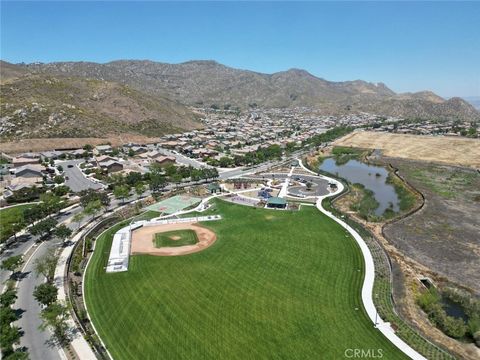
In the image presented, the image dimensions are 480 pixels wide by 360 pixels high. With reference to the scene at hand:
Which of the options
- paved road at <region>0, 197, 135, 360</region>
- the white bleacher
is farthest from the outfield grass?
the white bleacher

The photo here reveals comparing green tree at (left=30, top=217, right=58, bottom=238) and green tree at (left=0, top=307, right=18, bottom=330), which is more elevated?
green tree at (left=30, top=217, right=58, bottom=238)

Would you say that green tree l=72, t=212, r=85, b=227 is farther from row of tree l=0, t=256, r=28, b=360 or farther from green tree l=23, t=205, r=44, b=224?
row of tree l=0, t=256, r=28, b=360

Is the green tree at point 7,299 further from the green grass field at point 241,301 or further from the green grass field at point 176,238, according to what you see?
the green grass field at point 176,238

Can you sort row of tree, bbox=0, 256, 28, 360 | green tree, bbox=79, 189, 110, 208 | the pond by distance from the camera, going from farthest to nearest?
the pond, green tree, bbox=79, 189, 110, 208, row of tree, bbox=0, 256, 28, 360

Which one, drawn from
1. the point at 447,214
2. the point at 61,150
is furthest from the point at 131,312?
the point at 61,150

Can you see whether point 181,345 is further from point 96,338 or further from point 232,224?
point 232,224

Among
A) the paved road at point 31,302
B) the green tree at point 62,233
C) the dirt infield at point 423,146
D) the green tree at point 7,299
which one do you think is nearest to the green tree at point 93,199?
the paved road at point 31,302

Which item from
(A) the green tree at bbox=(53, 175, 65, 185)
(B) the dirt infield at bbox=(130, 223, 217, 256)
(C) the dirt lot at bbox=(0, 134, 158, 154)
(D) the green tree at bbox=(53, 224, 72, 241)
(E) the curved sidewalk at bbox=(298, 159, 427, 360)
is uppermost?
(C) the dirt lot at bbox=(0, 134, 158, 154)

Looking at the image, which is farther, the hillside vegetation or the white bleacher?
the hillside vegetation
